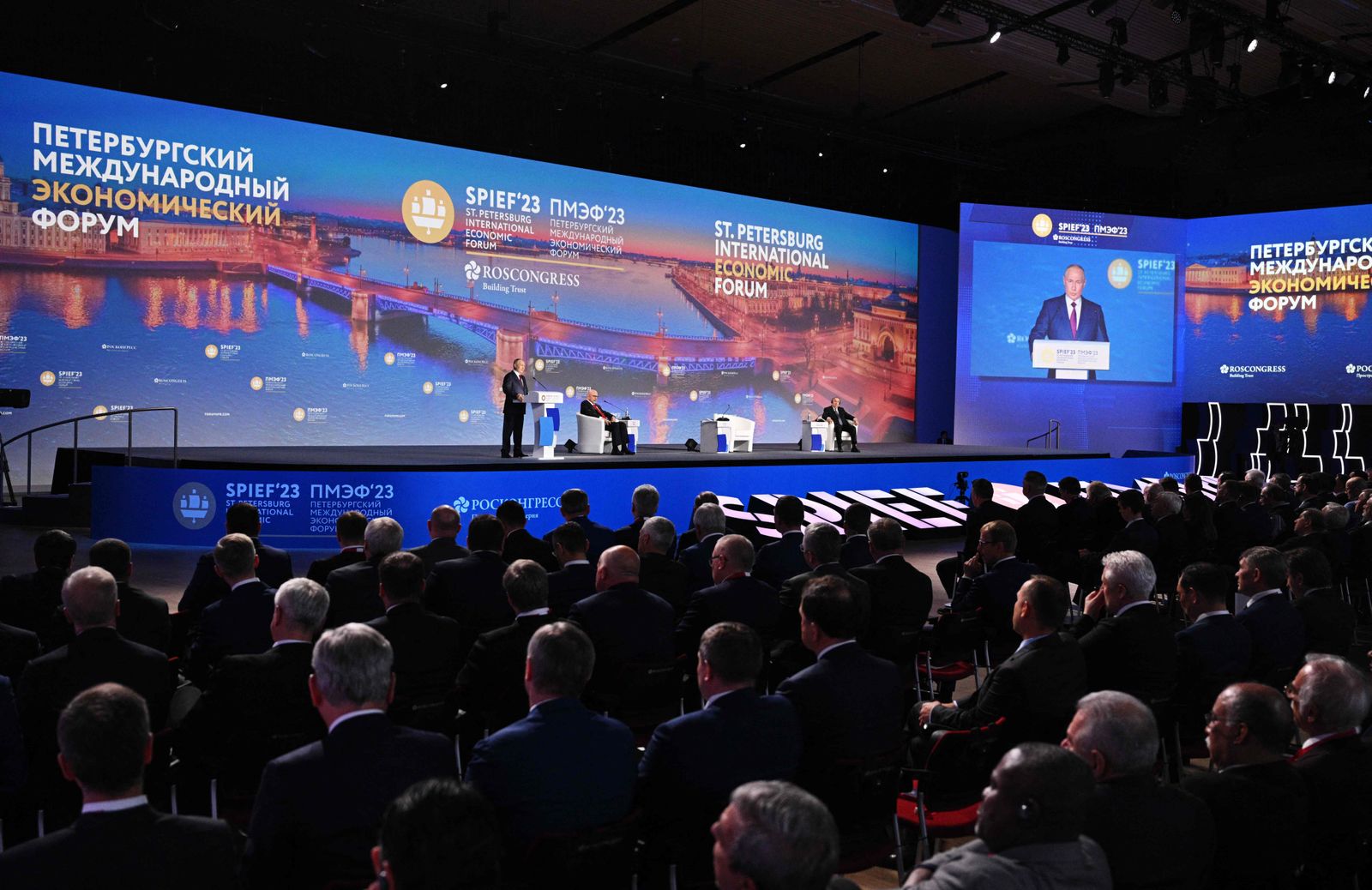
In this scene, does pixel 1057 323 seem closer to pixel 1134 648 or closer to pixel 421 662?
pixel 1134 648

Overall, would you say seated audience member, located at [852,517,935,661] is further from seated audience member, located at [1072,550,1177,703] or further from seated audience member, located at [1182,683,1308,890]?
seated audience member, located at [1182,683,1308,890]

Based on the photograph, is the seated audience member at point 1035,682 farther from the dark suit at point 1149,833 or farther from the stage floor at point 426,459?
the stage floor at point 426,459

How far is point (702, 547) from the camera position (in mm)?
6098

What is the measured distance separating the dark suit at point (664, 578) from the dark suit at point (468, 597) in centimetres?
75

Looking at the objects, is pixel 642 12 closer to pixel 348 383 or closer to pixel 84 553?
pixel 348 383

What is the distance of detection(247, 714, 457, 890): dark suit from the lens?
7.70 ft

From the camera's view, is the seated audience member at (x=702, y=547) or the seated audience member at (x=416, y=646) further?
the seated audience member at (x=702, y=547)

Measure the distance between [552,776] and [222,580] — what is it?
2.92m

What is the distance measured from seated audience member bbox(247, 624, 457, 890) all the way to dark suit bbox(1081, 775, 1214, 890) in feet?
4.72

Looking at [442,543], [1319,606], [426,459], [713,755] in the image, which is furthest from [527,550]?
[426,459]

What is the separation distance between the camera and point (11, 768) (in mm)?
2949

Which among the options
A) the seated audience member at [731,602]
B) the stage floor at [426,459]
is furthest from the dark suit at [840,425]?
the seated audience member at [731,602]

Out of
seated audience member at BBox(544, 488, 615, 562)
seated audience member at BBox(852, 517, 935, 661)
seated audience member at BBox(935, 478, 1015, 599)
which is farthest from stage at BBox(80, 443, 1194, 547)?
seated audience member at BBox(852, 517, 935, 661)

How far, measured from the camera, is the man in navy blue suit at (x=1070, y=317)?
2108 cm
